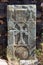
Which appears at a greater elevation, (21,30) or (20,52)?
(21,30)

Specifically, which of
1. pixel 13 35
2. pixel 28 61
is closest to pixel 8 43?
pixel 13 35

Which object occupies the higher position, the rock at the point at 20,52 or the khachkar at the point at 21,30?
the khachkar at the point at 21,30

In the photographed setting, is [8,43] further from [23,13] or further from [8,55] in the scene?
[23,13]

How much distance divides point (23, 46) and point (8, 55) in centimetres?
29

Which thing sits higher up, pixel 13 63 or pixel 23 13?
pixel 23 13

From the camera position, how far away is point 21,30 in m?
4.38

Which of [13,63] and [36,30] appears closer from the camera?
[13,63]

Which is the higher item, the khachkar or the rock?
the khachkar

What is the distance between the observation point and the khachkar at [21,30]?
4320mm

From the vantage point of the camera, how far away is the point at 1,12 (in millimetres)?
4523

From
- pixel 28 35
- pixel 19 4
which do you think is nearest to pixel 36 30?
pixel 28 35

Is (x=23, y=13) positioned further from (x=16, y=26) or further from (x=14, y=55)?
(x=14, y=55)

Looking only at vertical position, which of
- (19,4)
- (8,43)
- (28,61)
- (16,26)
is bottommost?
(28,61)

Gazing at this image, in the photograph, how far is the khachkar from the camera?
4.32m
